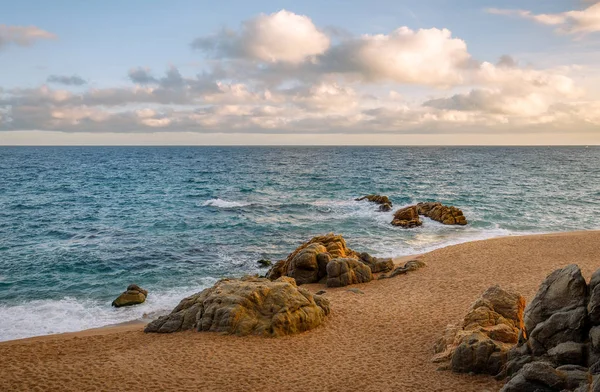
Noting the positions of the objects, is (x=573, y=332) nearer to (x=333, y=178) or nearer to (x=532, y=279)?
(x=532, y=279)

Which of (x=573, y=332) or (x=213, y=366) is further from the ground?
A: (x=573, y=332)

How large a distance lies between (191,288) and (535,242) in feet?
91.5

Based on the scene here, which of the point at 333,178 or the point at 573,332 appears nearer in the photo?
the point at 573,332

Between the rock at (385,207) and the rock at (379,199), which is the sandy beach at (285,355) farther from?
the rock at (379,199)

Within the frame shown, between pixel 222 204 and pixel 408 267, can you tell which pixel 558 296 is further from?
pixel 222 204

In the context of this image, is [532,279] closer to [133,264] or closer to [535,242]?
[535,242]

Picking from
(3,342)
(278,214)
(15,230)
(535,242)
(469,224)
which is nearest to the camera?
(3,342)

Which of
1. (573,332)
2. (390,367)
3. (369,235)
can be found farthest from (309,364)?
(369,235)

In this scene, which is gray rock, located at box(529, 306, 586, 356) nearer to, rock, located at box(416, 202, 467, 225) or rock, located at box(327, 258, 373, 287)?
rock, located at box(327, 258, 373, 287)

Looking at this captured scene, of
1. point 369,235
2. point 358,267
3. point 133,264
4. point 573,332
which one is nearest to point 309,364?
point 573,332

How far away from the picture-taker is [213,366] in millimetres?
16328

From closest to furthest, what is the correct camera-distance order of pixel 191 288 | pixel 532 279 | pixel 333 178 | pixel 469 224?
pixel 532 279
pixel 191 288
pixel 469 224
pixel 333 178

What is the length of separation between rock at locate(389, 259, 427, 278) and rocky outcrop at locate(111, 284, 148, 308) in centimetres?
1572

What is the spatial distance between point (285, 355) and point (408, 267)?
593 inches
